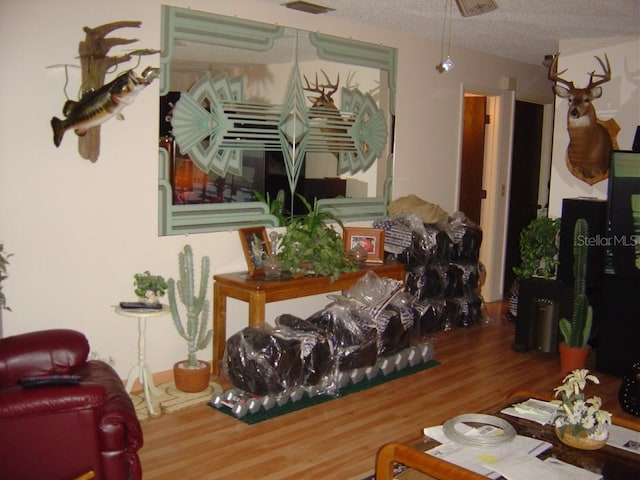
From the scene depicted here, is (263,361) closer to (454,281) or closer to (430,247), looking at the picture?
(430,247)

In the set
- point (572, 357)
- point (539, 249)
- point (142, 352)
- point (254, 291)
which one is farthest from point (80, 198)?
point (539, 249)

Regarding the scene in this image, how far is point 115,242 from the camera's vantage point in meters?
3.81

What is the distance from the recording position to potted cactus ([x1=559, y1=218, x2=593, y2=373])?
14.8ft

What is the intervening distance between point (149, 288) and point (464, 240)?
114 inches

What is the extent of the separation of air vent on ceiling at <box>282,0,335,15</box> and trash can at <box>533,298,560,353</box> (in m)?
2.64

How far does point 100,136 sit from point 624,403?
341 cm

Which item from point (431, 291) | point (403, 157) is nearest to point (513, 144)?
point (403, 157)

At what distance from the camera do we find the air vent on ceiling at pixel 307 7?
433 centimetres

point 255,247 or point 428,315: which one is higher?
point 255,247

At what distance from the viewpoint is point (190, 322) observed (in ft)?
12.8

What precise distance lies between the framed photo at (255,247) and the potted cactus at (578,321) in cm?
213

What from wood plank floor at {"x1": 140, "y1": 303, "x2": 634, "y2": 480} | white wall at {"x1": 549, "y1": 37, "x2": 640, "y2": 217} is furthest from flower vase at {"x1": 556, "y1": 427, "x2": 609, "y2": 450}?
white wall at {"x1": 549, "y1": 37, "x2": 640, "y2": 217}

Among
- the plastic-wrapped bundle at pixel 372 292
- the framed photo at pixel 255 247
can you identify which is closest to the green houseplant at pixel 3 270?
the framed photo at pixel 255 247

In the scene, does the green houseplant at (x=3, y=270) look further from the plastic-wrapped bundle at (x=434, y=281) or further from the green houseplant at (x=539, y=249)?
the green houseplant at (x=539, y=249)
